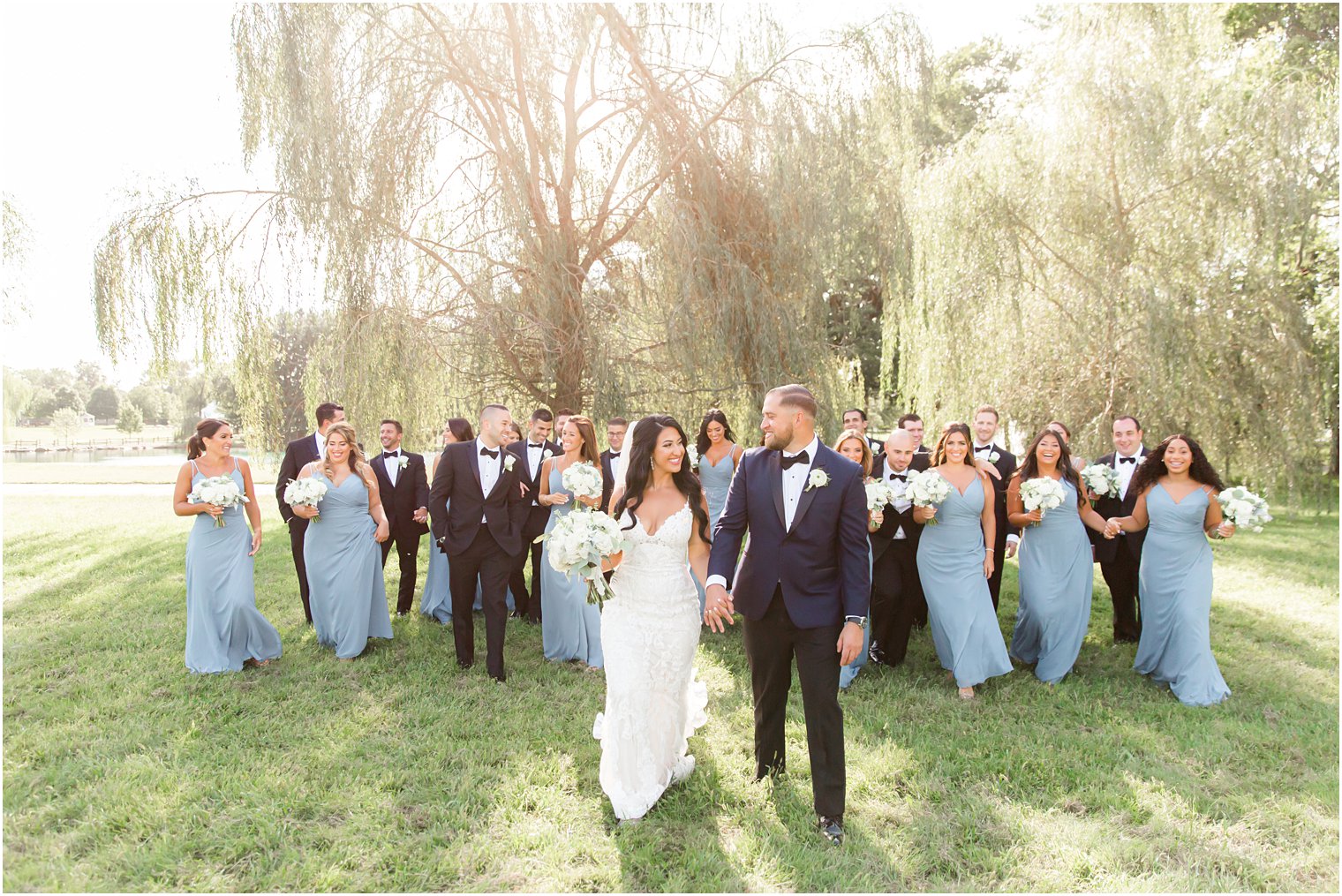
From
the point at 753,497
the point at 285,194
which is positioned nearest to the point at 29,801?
the point at 753,497

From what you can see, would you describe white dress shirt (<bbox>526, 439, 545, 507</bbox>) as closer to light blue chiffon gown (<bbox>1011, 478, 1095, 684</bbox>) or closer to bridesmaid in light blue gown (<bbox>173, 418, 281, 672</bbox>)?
bridesmaid in light blue gown (<bbox>173, 418, 281, 672</bbox>)

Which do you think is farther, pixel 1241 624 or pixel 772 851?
pixel 1241 624

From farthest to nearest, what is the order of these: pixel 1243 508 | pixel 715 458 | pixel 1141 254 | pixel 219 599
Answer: pixel 1141 254
pixel 715 458
pixel 219 599
pixel 1243 508

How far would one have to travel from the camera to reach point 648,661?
13.8 ft

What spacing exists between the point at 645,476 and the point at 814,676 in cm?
140

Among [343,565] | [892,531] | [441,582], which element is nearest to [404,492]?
[441,582]

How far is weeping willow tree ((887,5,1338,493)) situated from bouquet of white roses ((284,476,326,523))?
753cm

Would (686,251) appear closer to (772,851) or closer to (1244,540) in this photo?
(772,851)

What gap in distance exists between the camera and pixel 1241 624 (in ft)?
26.5

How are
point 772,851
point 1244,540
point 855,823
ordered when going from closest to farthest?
1. point 772,851
2. point 855,823
3. point 1244,540

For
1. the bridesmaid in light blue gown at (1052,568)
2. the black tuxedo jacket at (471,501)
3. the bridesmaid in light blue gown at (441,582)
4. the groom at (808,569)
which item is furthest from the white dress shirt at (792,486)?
the bridesmaid in light blue gown at (441,582)

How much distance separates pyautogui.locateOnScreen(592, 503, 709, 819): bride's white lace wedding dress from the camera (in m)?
4.14

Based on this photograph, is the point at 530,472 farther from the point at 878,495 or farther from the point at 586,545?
the point at 586,545

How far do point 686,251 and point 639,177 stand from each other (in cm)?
148
